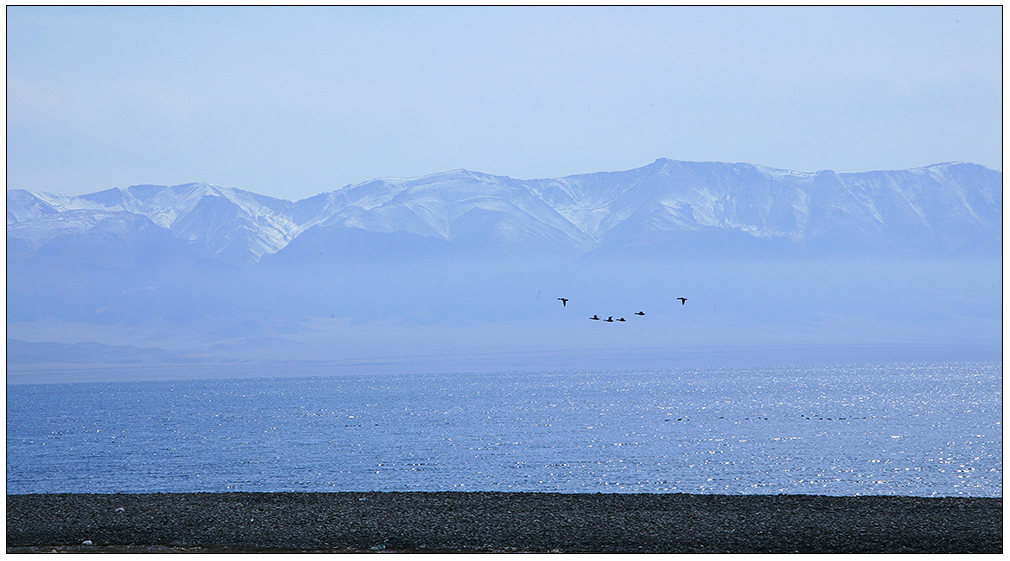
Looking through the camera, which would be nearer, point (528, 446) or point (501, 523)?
point (501, 523)

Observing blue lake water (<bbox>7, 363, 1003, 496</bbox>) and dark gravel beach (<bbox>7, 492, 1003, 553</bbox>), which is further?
blue lake water (<bbox>7, 363, 1003, 496</bbox>)

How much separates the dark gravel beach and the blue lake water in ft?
85.5

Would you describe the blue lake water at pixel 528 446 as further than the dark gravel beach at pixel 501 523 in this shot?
Yes

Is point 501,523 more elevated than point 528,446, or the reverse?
point 501,523

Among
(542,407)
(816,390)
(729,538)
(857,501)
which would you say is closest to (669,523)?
(729,538)

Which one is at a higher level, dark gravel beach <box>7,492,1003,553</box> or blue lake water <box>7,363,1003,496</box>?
dark gravel beach <box>7,492,1003,553</box>

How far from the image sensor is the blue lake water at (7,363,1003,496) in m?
42.0

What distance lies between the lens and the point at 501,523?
32.8 ft

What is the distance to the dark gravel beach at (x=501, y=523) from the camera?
915 cm

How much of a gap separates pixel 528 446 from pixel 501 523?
→ 5043 cm

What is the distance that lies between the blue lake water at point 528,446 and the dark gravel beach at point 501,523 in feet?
85.5

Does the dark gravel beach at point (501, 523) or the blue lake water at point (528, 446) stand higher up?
the dark gravel beach at point (501, 523)

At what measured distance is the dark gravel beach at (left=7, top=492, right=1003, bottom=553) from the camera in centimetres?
915

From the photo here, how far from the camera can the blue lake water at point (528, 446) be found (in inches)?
1654
